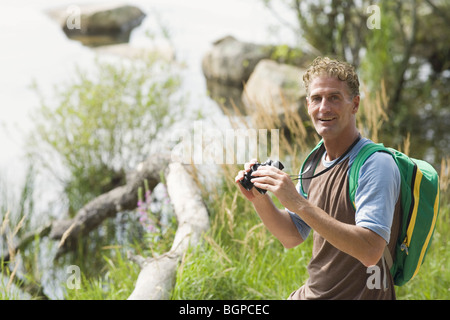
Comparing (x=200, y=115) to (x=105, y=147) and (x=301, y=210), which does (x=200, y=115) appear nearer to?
(x=105, y=147)

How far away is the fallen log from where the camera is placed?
2875 millimetres

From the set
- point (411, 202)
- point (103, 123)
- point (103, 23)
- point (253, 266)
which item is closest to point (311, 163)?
point (411, 202)

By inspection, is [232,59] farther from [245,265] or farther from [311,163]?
[311,163]

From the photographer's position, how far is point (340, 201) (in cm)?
159

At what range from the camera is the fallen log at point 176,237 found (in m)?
2.88

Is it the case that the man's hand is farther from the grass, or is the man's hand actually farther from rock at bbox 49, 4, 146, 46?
rock at bbox 49, 4, 146, 46

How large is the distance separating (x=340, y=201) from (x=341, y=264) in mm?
195

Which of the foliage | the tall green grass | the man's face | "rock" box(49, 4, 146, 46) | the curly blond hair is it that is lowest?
the tall green grass

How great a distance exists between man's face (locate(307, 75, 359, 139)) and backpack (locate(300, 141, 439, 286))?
0.10m

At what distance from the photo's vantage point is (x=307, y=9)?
788cm

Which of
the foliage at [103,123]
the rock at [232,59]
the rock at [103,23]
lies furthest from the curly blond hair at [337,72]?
the rock at [103,23]

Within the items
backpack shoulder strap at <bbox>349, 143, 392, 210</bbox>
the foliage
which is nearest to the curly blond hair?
backpack shoulder strap at <bbox>349, 143, 392, 210</bbox>

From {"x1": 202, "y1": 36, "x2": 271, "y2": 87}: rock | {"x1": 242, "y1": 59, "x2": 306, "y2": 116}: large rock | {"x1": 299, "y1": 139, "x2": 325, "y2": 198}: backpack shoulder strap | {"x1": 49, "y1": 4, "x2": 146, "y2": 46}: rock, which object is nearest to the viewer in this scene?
{"x1": 299, "y1": 139, "x2": 325, "y2": 198}: backpack shoulder strap

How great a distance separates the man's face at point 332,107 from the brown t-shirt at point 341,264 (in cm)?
10
